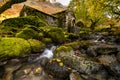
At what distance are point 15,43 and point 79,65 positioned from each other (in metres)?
→ 3.23

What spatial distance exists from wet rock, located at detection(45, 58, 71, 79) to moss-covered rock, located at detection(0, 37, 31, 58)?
1419mm

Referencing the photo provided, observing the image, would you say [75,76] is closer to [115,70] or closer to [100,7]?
[115,70]

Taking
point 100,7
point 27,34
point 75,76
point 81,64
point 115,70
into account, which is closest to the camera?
point 75,76

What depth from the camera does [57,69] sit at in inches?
278

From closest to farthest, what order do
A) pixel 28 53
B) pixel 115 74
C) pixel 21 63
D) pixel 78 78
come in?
pixel 78 78 < pixel 115 74 < pixel 21 63 < pixel 28 53

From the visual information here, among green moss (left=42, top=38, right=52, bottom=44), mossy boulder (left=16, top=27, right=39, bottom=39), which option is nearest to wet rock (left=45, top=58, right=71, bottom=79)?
mossy boulder (left=16, top=27, right=39, bottom=39)

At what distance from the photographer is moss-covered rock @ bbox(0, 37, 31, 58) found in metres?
6.71

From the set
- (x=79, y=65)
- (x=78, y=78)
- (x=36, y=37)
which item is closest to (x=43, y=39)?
(x=36, y=37)

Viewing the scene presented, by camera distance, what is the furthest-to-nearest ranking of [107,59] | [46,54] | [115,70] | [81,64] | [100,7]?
[100,7] → [46,54] → [107,59] → [81,64] → [115,70]

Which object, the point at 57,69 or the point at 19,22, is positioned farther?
the point at 19,22

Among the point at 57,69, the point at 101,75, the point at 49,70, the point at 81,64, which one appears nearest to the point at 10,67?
the point at 49,70

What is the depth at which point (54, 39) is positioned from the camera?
Answer: 1166 centimetres

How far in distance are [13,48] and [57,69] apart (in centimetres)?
222

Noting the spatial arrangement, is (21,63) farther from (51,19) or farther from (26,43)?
(51,19)
